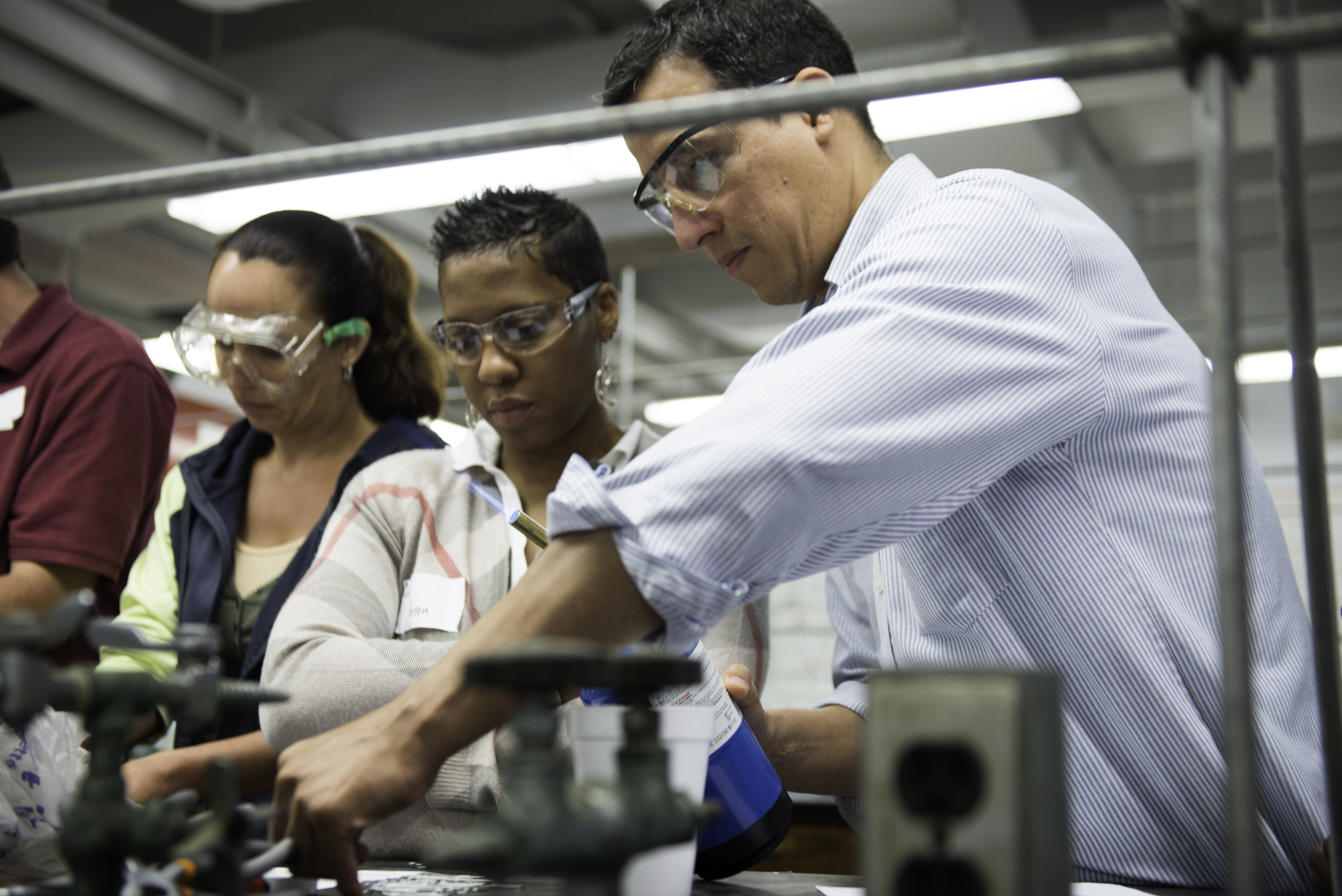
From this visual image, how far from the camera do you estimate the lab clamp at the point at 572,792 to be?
0.48 m

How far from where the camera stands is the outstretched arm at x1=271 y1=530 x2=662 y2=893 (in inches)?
30.1

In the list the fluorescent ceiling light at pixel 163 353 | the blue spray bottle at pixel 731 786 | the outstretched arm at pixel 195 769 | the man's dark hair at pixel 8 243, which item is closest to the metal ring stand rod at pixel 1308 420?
the blue spray bottle at pixel 731 786

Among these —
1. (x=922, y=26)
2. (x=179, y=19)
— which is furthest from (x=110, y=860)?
(x=179, y=19)

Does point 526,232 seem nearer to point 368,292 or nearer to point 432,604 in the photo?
point 368,292

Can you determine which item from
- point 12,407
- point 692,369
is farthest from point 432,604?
point 692,369

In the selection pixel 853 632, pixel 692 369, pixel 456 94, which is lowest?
pixel 853 632

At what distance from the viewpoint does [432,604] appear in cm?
153

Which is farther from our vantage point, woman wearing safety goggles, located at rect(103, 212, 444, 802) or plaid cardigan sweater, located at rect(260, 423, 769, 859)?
woman wearing safety goggles, located at rect(103, 212, 444, 802)

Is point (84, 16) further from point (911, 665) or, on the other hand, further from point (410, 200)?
point (911, 665)

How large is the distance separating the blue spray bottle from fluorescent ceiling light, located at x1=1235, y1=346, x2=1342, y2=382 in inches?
254

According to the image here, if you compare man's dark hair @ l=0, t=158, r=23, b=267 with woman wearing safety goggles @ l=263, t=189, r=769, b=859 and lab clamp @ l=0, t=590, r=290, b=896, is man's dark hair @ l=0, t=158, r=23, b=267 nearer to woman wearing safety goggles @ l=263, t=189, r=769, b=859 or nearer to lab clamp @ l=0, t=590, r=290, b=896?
woman wearing safety goggles @ l=263, t=189, r=769, b=859

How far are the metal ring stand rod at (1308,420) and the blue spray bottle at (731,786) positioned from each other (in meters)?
0.49

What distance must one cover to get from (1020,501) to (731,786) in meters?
0.39

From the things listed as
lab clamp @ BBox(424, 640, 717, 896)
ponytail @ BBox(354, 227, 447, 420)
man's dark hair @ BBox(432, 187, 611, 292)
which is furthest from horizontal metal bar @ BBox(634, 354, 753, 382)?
lab clamp @ BBox(424, 640, 717, 896)
